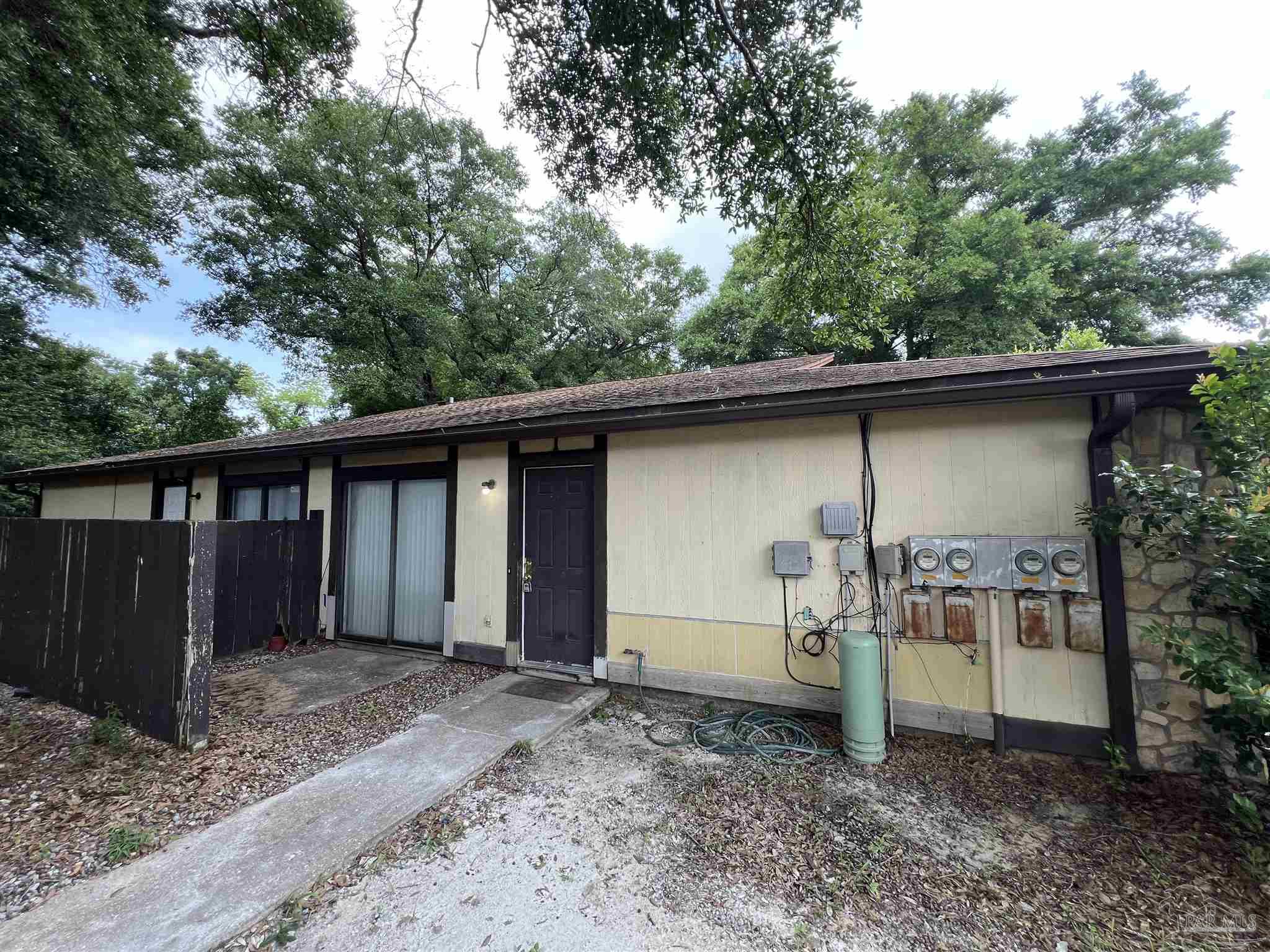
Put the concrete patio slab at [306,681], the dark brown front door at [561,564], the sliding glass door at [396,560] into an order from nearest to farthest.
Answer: the concrete patio slab at [306,681] < the dark brown front door at [561,564] < the sliding glass door at [396,560]

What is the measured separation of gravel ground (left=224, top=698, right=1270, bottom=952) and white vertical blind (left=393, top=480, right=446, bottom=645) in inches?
110

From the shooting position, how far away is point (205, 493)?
7027mm

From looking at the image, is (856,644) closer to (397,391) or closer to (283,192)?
(397,391)

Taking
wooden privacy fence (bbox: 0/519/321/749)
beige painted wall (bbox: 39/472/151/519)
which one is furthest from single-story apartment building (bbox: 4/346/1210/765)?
beige painted wall (bbox: 39/472/151/519)

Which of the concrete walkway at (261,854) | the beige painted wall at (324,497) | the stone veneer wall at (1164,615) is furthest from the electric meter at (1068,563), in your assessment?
the beige painted wall at (324,497)

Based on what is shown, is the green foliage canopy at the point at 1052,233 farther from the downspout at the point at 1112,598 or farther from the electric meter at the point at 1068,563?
the electric meter at the point at 1068,563

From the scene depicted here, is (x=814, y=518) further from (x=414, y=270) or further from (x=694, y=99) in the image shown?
(x=414, y=270)

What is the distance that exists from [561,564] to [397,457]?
2602mm

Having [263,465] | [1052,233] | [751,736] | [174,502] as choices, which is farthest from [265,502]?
[1052,233]

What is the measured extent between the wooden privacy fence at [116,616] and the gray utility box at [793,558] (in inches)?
154

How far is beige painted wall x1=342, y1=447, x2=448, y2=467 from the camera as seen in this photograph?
539 centimetres

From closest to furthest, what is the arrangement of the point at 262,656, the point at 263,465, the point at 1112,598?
the point at 1112,598, the point at 262,656, the point at 263,465

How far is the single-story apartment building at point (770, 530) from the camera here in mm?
2961

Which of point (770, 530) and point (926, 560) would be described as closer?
point (926, 560)
